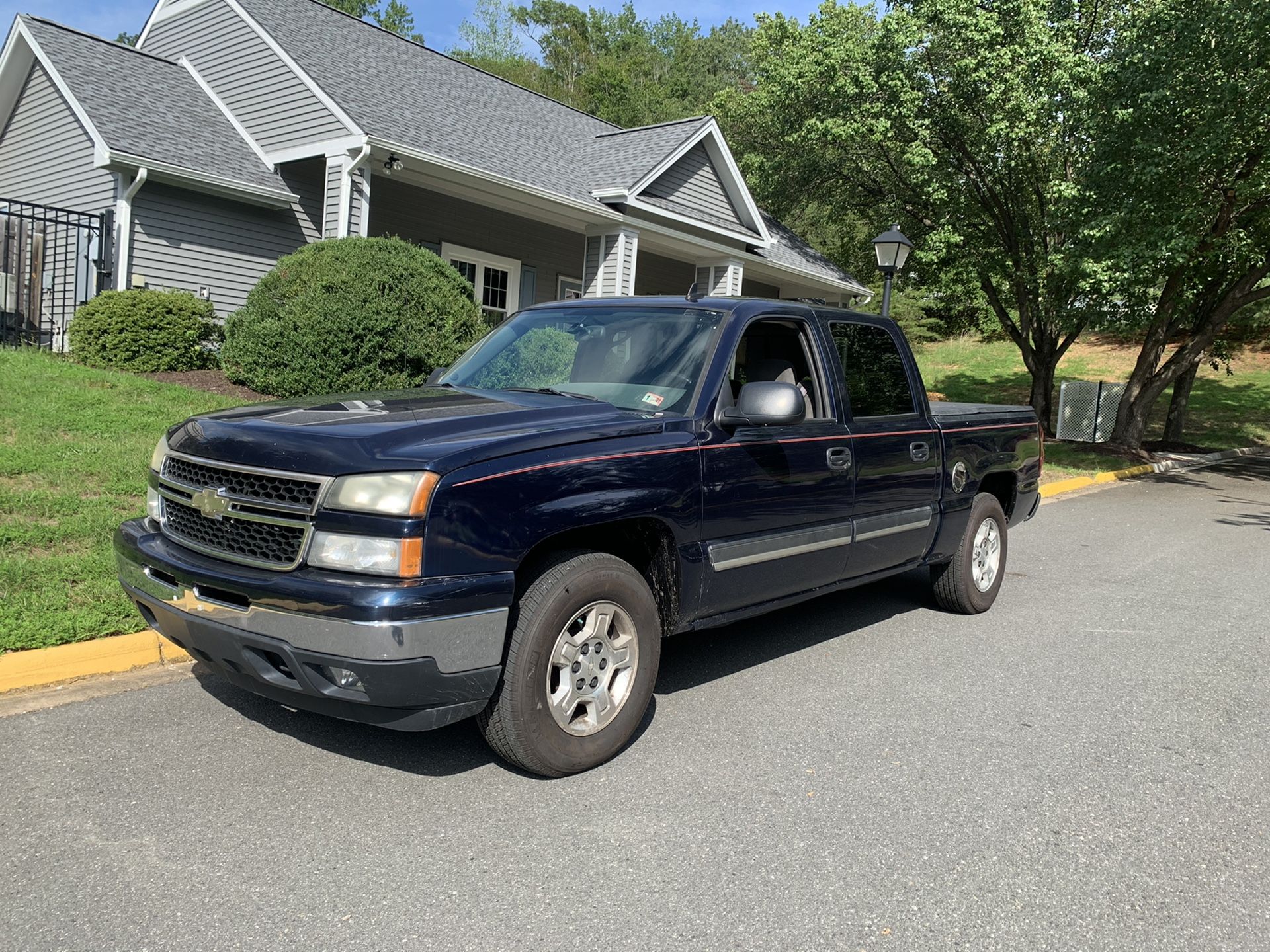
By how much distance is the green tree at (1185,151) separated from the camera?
14297 mm

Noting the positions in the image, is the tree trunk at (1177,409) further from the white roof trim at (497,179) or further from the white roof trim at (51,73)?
the white roof trim at (51,73)

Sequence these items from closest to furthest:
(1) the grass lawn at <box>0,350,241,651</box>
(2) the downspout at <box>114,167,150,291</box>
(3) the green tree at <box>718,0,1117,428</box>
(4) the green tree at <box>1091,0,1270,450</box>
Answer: (1) the grass lawn at <box>0,350,241,651</box>, (2) the downspout at <box>114,167,150,291</box>, (4) the green tree at <box>1091,0,1270,450</box>, (3) the green tree at <box>718,0,1117,428</box>

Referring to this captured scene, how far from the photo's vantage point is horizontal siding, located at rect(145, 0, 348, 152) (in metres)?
13.8

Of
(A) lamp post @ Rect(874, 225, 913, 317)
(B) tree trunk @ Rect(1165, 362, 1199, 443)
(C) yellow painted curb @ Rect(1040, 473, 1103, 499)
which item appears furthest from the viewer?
(B) tree trunk @ Rect(1165, 362, 1199, 443)

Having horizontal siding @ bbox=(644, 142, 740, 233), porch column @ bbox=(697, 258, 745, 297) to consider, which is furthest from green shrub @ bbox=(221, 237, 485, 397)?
porch column @ bbox=(697, 258, 745, 297)

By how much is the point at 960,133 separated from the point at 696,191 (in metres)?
5.04

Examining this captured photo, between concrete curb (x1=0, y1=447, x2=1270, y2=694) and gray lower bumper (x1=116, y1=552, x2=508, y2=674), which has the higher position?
gray lower bumper (x1=116, y1=552, x2=508, y2=674)

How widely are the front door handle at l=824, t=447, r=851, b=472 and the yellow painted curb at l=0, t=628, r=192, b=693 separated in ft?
10.9

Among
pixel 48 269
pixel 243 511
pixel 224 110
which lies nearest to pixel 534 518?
pixel 243 511

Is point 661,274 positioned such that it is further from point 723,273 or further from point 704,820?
point 704,820

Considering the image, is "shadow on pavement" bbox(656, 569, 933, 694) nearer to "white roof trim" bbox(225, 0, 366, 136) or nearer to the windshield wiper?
the windshield wiper

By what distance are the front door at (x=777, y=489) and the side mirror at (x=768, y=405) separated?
0.13m

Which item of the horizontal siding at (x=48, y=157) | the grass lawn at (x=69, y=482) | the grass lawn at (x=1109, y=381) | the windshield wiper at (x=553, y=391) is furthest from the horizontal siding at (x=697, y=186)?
the windshield wiper at (x=553, y=391)

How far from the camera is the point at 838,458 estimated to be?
4.85 metres
